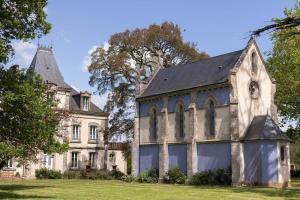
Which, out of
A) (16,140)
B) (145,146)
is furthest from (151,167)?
(16,140)

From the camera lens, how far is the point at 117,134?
155 ft

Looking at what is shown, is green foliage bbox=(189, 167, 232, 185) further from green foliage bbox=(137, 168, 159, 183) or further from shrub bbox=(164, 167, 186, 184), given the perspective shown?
green foliage bbox=(137, 168, 159, 183)

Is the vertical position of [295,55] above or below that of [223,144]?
above

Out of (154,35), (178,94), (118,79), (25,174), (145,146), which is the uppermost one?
(154,35)

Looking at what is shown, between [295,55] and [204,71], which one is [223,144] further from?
[295,55]

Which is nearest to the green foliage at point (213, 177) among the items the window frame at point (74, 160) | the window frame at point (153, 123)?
the window frame at point (153, 123)

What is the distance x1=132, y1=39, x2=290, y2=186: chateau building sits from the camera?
101 ft

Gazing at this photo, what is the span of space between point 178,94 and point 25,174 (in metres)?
17.6

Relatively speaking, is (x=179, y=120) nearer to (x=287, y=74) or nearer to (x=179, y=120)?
(x=179, y=120)

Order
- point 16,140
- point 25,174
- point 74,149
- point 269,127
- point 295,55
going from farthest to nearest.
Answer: point 74,149, point 25,174, point 295,55, point 269,127, point 16,140

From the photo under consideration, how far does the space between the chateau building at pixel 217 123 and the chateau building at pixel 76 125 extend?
860cm

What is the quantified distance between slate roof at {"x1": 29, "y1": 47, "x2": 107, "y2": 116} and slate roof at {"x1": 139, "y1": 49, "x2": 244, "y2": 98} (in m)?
9.63

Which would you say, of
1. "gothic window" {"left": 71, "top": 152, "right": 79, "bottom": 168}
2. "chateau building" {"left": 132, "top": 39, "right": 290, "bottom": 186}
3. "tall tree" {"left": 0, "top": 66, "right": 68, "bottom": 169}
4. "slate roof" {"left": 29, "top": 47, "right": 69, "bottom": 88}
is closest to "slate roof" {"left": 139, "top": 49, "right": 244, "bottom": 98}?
"chateau building" {"left": 132, "top": 39, "right": 290, "bottom": 186}

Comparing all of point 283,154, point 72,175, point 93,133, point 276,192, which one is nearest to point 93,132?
point 93,133
